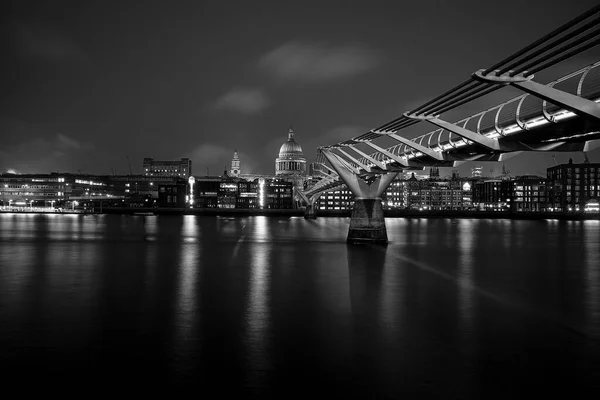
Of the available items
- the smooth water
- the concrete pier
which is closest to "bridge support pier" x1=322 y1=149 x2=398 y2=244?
the concrete pier

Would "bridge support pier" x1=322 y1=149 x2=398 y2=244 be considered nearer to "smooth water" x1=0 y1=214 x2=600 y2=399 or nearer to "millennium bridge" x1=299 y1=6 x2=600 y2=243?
"millennium bridge" x1=299 y1=6 x2=600 y2=243

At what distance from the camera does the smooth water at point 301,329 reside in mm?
12719

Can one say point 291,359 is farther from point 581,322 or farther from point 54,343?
point 581,322

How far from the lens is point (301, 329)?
1827cm

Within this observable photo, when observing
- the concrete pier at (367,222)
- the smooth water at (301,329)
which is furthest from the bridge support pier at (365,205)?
the smooth water at (301,329)

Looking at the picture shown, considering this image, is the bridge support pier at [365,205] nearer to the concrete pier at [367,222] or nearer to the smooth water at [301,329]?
the concrete pier at [367,222]

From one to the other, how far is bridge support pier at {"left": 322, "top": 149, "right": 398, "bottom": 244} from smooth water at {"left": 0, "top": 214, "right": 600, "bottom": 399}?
472 inches

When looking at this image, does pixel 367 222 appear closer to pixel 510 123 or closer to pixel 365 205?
pixel 365 205

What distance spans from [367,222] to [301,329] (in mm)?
34612

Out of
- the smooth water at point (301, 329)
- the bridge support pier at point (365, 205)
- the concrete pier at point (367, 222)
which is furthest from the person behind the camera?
the concrete pier at point (367, 222)

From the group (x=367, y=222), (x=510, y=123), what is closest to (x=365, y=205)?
(x=367, y=222)

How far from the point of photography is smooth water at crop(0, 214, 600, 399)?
12719 millimetres

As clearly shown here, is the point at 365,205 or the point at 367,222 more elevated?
the point at 365,205

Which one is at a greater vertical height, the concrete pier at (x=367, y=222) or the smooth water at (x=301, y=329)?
the concrete pier at (x=367, y=222)
